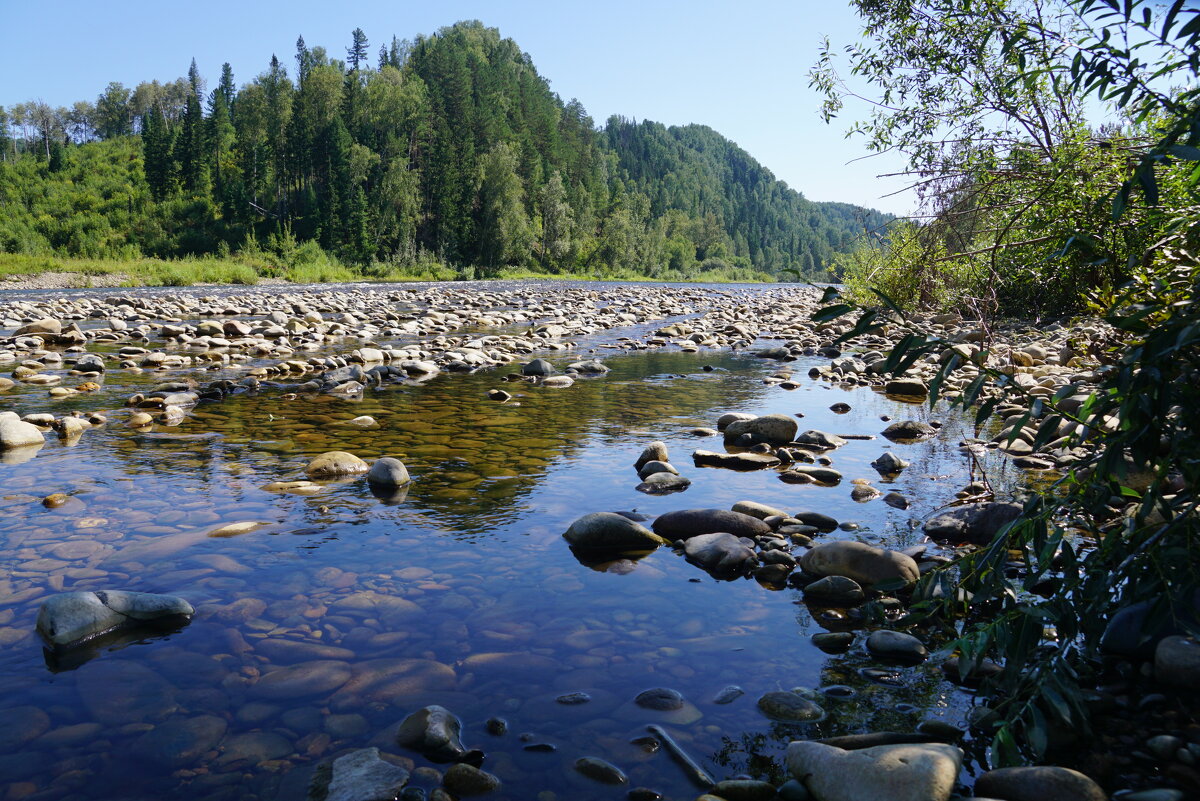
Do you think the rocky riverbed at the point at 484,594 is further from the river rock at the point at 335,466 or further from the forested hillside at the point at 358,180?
the forested hillside at the point at 358,180

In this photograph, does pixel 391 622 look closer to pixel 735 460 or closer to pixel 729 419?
pixel 735 460

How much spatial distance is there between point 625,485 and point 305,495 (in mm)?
2557

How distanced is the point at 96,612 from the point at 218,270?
135 feet

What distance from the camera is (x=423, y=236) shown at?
64.7 meters

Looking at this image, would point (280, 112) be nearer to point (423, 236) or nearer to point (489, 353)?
point (423, 236)

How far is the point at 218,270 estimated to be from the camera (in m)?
39.6

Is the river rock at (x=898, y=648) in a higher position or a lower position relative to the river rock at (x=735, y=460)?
lower

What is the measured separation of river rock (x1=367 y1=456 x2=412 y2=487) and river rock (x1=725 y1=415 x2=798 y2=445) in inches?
138

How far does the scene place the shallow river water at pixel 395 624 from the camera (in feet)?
8.80

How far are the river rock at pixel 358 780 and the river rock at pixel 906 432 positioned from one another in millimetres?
6920

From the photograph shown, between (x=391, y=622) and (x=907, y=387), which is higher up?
(x=907, y=387)

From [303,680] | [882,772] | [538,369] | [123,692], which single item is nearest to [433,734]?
[303,680]

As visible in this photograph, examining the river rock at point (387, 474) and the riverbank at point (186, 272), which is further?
the riverbank at point (186, 272)

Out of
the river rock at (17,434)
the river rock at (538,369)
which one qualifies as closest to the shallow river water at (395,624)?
the river rock at (17,434)
